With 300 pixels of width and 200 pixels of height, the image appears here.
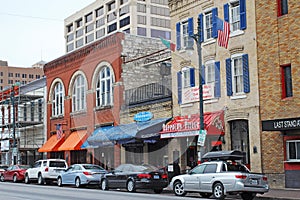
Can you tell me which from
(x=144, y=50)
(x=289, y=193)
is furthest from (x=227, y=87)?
(x=144, y=50)

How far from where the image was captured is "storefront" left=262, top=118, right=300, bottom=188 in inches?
943

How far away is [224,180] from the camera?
20188 mm

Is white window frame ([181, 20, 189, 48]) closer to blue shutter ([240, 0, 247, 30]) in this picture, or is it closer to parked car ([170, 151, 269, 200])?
blue shutter ([240, 0, 247, 30])

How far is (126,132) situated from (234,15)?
1119cm

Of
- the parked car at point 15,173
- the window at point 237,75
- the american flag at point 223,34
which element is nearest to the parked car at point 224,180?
the window at point 237,75

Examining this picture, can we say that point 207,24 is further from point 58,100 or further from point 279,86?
point 58,100

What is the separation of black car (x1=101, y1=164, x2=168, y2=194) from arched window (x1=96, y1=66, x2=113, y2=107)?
13.7m

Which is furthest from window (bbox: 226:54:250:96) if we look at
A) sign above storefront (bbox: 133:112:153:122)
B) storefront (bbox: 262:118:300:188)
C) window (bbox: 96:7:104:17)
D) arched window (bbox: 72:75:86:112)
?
window (bbox: 96:7:104:17)

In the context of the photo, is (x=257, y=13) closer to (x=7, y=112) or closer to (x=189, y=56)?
(x=189, y=56)

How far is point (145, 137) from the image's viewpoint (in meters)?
32.2

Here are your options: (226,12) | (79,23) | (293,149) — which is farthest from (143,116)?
(79,23)

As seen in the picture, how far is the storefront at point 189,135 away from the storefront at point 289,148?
11.8ft

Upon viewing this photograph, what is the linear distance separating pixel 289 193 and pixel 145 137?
474 inches

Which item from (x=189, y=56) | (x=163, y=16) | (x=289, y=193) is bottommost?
(x=289, y=193)
